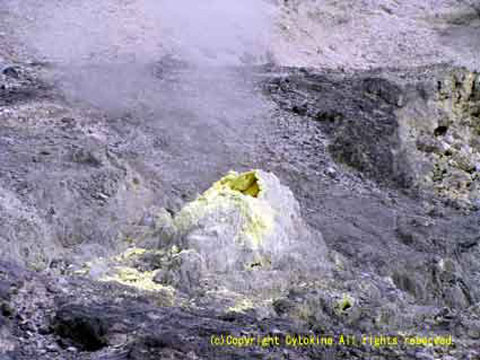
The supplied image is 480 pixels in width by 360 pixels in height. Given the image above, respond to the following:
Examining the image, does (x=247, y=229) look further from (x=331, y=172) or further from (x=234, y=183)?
(x=331, y=172)

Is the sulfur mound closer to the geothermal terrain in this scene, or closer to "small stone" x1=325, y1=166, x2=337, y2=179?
the geothermal terrain

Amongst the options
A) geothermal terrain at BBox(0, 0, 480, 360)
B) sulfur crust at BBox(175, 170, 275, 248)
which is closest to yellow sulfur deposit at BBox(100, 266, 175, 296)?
geothermal terrain at BBox(0, 0, 480, 360)

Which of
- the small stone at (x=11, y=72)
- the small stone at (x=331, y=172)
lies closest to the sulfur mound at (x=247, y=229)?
the small stone at (x=331, y=172)

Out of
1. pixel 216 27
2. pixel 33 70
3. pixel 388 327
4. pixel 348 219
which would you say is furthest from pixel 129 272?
pixel 216 27

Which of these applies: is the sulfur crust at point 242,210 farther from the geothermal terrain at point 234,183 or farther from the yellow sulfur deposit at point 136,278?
the yellow sulfur deposit at point 136,278

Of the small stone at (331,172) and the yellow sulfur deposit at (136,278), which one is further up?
the yellow sulfur deposit at (136,278)

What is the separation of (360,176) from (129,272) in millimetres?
4683

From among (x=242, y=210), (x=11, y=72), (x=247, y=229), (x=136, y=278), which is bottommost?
(x=11, y=72)

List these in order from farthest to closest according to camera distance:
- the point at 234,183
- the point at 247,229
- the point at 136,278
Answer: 1. the point at 234,183
2. the point at 247,229
3. the point at 136,278

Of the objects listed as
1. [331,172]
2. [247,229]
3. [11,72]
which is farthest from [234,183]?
[11,72]

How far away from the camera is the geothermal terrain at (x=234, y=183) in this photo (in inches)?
212

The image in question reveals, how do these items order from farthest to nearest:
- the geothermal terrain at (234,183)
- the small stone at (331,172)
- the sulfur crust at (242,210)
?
the small stone at (331,172) < the sulfur crust at (242,210) < the geothermal terrain at (234,183)

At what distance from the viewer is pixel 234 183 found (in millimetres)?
8039

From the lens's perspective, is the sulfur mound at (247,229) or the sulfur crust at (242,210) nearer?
the sulfur mound at (247,229)
